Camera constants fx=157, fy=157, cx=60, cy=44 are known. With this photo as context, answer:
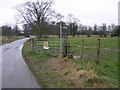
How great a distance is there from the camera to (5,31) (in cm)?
4806

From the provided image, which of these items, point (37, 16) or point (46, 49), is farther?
point (37, 16)

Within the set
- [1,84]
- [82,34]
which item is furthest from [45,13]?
[82,34]

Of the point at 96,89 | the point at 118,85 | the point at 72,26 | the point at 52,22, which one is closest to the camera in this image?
the point at 96,89

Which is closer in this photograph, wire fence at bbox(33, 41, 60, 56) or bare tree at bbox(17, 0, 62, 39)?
wire fence at bbox(33, 41, 60, 56)

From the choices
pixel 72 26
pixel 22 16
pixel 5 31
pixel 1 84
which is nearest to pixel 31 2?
pixel 22 16

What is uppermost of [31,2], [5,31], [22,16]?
[31,2]

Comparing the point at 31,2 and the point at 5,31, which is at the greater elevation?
the point at 31,2

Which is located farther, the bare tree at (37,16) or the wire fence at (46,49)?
the bare tree at (37,16)

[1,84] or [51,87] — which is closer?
[51,87]

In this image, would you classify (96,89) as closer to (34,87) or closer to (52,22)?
(34,87)

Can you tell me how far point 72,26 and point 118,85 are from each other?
3231 inches

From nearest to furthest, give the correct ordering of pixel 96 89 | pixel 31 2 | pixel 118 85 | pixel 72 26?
pixel 96 89
pixel 118 85
pixel 31 2
pixel 72 26

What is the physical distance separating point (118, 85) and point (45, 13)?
3836 cm

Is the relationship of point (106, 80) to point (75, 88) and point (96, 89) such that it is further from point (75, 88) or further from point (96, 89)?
point (75, 88)
